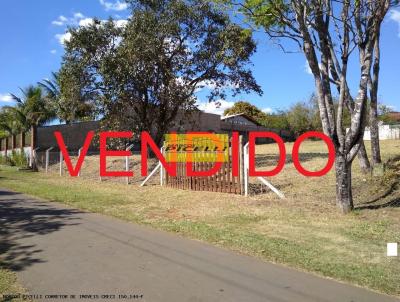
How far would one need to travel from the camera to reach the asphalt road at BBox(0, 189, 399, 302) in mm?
5371

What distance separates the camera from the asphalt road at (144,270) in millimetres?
5371

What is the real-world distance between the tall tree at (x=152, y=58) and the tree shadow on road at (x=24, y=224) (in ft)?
26.7

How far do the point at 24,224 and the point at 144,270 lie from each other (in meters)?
4.36

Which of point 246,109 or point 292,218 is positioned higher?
point 246,109

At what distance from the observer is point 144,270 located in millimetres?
6289

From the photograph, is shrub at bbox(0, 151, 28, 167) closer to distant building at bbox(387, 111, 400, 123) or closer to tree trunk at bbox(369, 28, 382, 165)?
tree trunk at bbox(369, 28, 382, 165)

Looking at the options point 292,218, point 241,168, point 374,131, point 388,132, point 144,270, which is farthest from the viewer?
point 388,132

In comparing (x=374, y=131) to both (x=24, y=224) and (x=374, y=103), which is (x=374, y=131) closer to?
(x=374, y=103)

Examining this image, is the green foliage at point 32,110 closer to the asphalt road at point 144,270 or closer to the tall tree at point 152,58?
the tall tree at point 152,58

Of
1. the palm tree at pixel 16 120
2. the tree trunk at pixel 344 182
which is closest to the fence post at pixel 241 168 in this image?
the tree trunk at pixel 344 182

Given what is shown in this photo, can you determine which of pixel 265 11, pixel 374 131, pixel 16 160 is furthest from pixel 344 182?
pixel 16 160

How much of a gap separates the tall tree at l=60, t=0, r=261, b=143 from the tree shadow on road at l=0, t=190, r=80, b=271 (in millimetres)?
8146

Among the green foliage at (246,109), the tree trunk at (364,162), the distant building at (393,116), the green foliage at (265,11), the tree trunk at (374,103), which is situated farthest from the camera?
the green foliage at (246,109)

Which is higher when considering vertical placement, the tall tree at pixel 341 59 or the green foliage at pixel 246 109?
the green foliage at pixel 246 109
